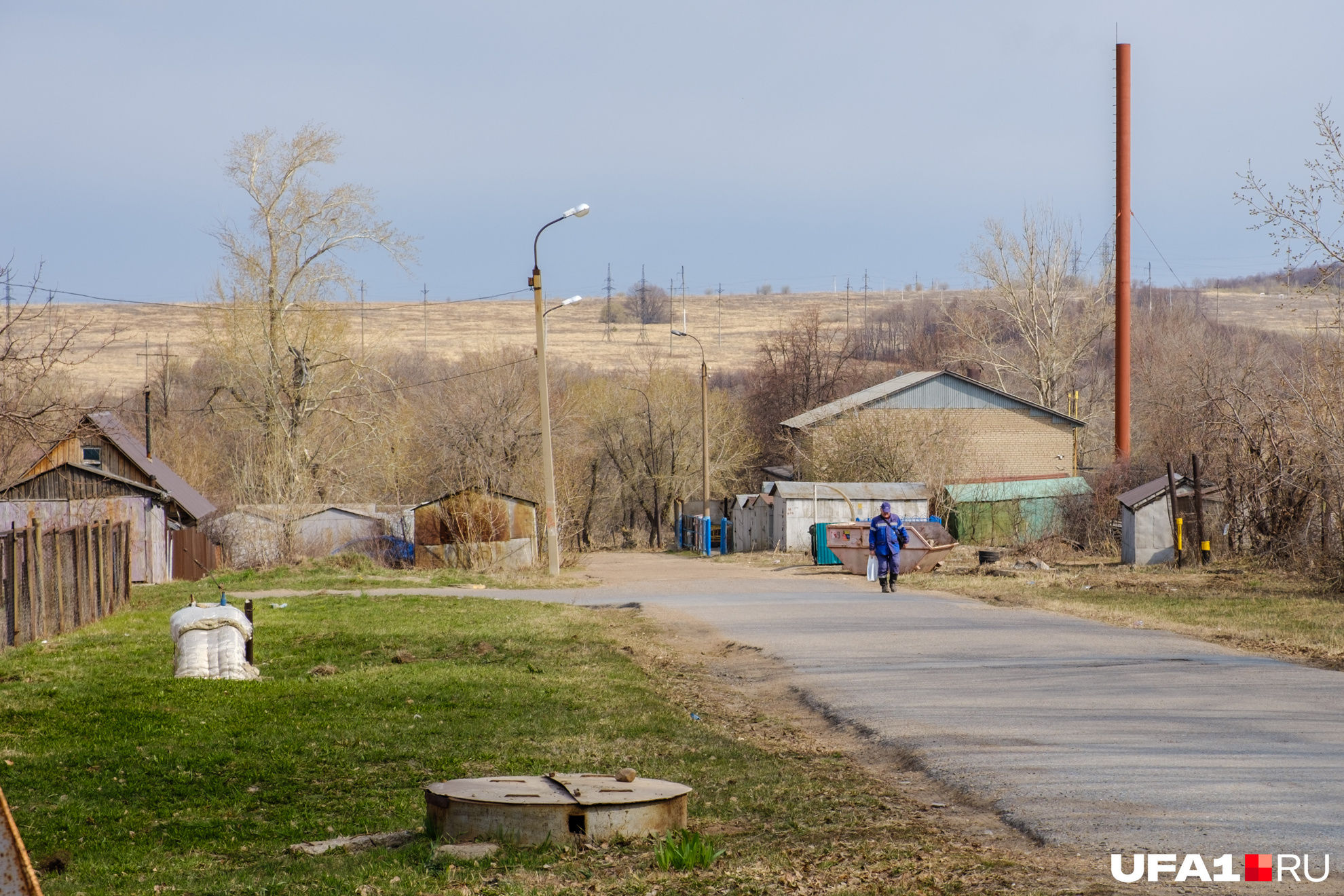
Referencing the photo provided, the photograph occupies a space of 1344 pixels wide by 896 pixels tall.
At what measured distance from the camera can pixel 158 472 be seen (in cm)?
4438

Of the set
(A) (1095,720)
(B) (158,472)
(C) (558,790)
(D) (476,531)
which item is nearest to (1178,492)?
(D) (476,531)

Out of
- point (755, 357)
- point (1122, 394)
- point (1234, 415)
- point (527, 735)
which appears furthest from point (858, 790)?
point (755, 357)

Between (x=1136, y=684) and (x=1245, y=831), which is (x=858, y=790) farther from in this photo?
(x=1136, y=684)

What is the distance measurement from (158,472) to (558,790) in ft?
140

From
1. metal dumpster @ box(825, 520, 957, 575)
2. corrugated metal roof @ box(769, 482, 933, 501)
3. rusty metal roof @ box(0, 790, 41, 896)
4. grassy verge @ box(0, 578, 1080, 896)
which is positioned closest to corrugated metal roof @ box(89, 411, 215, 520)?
corrugated metal roof @ box(769, 482, 933, 501)

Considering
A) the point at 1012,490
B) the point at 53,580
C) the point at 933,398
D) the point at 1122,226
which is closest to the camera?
the point at 53,580

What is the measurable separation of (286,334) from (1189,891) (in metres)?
46.3

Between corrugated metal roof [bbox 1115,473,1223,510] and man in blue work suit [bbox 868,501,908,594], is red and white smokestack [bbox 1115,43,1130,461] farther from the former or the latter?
man in blue work suit [bbox 868,501,908,594]

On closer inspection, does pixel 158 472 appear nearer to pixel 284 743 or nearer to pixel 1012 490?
pixel 1012 490

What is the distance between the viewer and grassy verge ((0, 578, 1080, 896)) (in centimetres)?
554

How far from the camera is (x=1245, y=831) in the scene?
5.91 metres

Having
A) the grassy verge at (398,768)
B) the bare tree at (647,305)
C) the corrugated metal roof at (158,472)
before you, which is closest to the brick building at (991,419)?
the corrugated metal roof at (158,472)

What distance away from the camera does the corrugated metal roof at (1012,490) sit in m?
42.3

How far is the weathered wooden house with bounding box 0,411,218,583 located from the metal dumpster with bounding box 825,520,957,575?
829 inches
